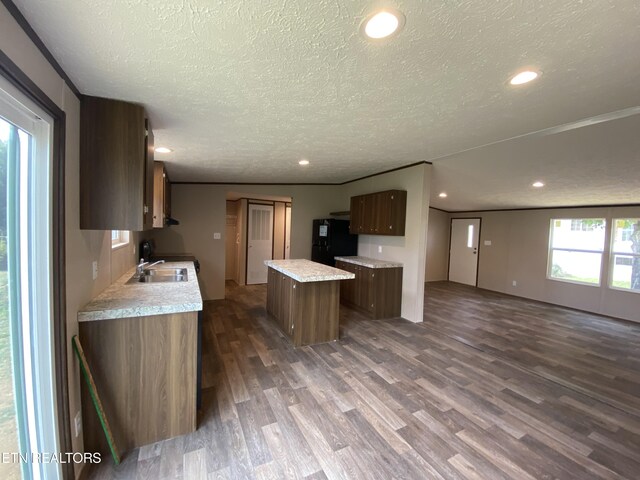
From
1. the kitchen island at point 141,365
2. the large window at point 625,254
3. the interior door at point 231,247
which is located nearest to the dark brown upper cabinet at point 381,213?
the kitchen island at point 141,365

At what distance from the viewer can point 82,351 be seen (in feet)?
5.35

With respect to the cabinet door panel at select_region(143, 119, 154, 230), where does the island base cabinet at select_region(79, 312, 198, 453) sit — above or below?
below

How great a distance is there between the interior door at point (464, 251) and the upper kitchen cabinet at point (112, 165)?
767cm

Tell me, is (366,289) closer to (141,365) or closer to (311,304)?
(311,304)

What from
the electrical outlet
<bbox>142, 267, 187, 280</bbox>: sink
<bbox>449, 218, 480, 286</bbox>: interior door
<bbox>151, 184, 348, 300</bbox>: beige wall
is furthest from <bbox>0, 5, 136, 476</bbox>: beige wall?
<bbox>449, 218, 480, 286</bbox>: interior door

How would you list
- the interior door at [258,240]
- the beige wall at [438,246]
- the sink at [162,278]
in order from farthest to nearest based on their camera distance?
1. the beige wall at [438,246]
2. the interior door at [258,240]
3. the sink at [162,278]

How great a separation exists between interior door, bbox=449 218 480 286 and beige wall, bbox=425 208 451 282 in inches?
5.4

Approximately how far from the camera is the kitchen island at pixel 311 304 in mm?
3324

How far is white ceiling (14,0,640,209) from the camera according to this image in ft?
3.66

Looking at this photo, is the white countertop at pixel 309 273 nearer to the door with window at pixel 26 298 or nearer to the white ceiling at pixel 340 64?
the white ceiling at pixel 340 64

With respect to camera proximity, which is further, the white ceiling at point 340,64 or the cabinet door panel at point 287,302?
the cabinet door panel at point 287,302

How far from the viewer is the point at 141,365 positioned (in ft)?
5.85

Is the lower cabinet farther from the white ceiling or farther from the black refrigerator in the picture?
the white ceiling

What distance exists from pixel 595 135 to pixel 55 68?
4.29 meters
